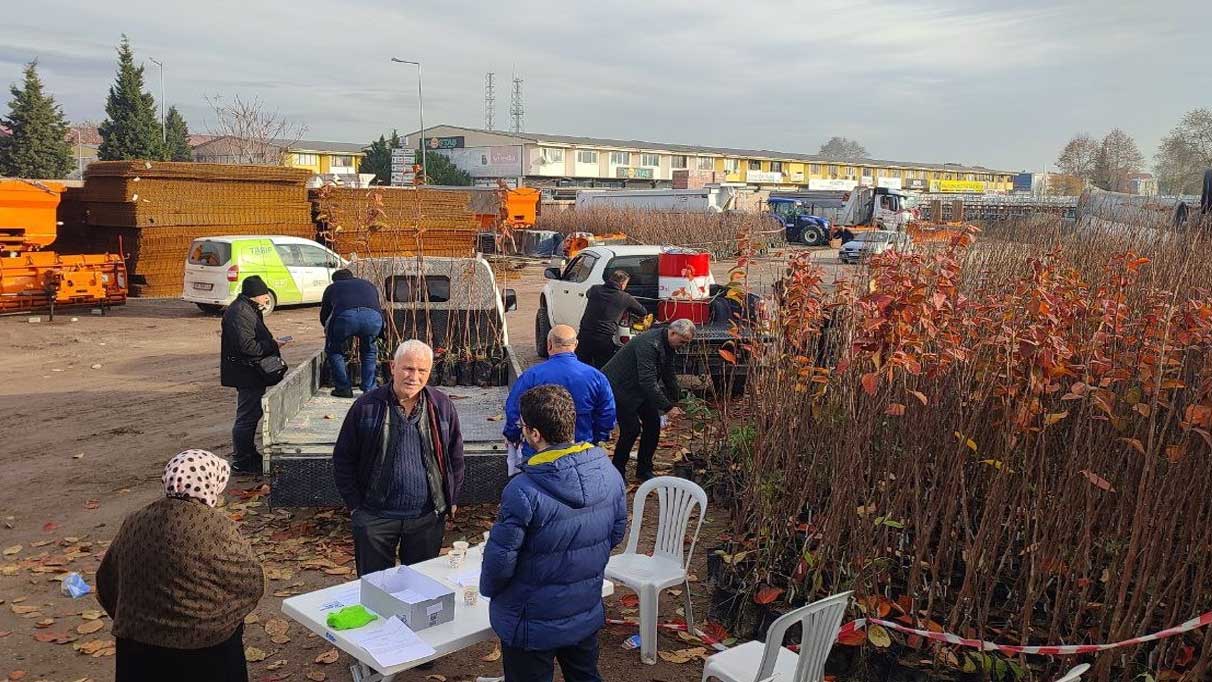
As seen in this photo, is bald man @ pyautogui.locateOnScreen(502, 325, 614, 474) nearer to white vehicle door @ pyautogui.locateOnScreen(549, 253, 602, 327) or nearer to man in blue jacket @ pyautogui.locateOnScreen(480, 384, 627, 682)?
man in blue jacket @ pyautogui.locateOnScreen(480, 384, 627, 682)

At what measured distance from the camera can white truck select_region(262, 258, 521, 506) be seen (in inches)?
228

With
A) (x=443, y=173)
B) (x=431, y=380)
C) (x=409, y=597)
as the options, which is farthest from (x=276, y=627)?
(x=443, y=173)

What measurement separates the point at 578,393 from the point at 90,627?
285 cm

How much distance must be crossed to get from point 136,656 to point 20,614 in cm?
272

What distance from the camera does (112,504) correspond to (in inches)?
269

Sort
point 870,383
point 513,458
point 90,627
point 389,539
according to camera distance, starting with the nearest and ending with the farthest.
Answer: point 870,383 < point 389,539 < point 90,627 < point 513,458

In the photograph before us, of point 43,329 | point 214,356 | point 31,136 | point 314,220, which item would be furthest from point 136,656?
point 31,136

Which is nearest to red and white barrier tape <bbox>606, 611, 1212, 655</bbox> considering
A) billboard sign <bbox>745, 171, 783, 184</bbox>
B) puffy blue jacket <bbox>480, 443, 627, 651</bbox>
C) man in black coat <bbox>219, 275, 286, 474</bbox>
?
puffy blue jacket <bbox>480, 443, 627, 651</bbox>

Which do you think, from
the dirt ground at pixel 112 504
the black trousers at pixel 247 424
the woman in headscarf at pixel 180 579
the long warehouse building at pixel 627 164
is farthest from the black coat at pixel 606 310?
the long warehouse building at pixel 627 164

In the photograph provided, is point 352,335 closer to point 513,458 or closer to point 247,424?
point 247,424

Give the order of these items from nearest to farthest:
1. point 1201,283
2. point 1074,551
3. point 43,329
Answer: point 1074,551 < point 1201,283 < point 43,329

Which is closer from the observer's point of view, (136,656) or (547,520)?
(136,656)

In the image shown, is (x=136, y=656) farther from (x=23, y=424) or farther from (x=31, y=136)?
(x=31, y=136)

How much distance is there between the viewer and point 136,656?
299 cm
